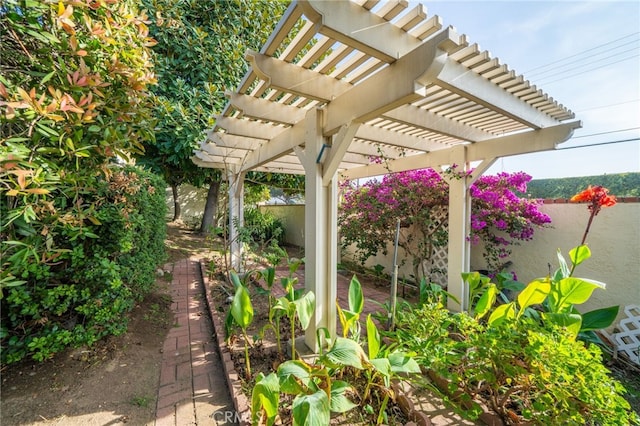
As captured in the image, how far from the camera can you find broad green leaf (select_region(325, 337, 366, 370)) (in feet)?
5.03

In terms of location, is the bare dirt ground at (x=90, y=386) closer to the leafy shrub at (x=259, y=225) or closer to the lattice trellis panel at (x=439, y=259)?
the leafy shrub at (x=259, y=225)

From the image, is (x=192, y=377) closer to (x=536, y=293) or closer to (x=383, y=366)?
(x=383, y=366)

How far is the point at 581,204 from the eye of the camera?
3.63m

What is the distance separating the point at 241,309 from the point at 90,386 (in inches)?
57.3

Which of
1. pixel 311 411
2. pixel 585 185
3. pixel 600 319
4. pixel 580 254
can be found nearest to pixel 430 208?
pixel 580 254

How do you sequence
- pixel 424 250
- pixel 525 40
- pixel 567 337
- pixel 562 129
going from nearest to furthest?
1. pixel 567 337
2. pixel 562 129
3. pixel 525 40
4. pixel 424 250

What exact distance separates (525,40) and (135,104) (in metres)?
5.42

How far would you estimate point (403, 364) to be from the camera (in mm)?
1664

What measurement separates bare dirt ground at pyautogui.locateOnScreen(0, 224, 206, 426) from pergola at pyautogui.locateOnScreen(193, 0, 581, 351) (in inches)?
60.1

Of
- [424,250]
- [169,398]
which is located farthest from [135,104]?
[424,250]

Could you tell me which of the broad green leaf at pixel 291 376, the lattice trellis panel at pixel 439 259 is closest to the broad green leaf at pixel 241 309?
the broad green leaf at pixel 291 376

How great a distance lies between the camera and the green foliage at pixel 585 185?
6.74m

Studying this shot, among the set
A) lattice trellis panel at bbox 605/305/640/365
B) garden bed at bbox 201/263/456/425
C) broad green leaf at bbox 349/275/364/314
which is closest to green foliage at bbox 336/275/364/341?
broad green leaf at bbox 349/275/364/314

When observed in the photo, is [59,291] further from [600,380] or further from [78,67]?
[600,380]
